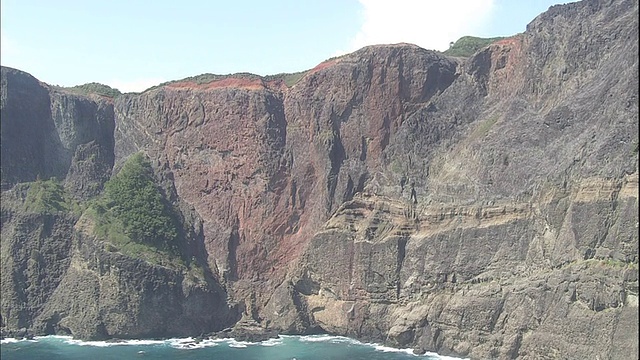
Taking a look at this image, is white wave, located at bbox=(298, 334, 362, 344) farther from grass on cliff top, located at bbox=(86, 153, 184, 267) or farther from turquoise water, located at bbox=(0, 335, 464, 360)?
grass on cliff top, located at bbox=(86, 153, 184, 267)

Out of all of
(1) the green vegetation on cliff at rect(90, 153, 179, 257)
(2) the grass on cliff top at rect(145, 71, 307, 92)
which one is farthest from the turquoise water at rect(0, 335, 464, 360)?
(2) the grass on cliff top at rect(145, 71, 307, 92)

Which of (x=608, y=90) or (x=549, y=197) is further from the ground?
(x=608, y=90)

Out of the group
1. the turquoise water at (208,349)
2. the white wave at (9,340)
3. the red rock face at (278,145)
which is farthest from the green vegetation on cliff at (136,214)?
the white wave at (9,340)

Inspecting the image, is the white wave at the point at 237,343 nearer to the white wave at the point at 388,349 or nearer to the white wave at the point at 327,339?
the white wave at the point at 327,339

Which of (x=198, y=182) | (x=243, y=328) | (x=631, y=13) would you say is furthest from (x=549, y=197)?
(x=198, y=182)

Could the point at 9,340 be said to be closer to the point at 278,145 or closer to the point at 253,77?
the point at 278,145

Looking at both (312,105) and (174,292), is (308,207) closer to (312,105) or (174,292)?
(312,105)
